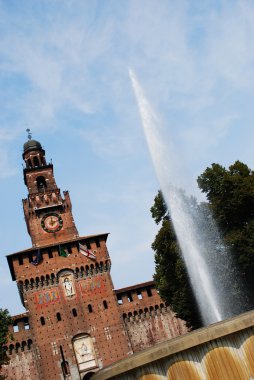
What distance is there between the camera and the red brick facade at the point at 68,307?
3712cm

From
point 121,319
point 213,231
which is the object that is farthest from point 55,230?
point 213,231

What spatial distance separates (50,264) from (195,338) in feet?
103

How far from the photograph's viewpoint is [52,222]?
1671 inches

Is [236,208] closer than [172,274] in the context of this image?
Yes

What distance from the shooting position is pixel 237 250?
27.3 m

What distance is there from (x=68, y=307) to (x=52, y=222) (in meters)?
8.43

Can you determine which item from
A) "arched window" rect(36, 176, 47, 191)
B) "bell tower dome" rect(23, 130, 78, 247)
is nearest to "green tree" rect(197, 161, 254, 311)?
"bell tower dome" rect(23, 130, 78, 247)

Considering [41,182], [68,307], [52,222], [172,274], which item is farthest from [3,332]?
[41,182]

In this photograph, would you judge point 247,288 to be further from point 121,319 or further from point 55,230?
point 55,230

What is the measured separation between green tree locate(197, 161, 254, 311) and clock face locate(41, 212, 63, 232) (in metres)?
16.9

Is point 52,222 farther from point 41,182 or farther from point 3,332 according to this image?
point 3,332

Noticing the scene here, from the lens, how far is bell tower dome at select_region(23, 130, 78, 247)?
1645 inches

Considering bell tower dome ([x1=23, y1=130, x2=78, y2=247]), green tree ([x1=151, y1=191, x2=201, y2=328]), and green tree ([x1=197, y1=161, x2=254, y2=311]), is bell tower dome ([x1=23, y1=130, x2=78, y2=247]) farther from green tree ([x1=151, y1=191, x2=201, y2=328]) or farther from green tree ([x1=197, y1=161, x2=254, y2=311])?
green tree ([x1=197, y1=161, x2=254, y2=311])

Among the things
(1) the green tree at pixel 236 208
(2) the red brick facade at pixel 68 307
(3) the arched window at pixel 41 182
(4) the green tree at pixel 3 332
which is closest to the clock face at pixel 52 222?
(2) the red brick facade at pixel 68 307
